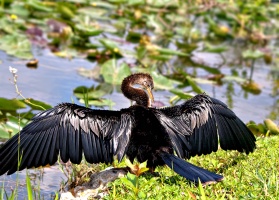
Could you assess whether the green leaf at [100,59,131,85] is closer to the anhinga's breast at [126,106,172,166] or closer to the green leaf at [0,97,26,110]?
the green leaf at [0,97,26,110]

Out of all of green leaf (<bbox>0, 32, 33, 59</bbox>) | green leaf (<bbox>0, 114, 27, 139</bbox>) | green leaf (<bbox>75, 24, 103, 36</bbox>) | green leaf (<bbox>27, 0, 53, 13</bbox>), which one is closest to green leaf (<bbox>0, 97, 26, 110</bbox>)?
green leaf (<bbox>0, 114, 27, 139</bbox>)

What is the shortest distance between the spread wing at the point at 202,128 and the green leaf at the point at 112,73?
9.64ft

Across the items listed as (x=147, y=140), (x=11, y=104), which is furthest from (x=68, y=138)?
(x=11, y=104)

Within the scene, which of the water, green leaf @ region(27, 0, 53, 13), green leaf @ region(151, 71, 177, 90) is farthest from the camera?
green leaf @ region(27, 0, 53, 13)

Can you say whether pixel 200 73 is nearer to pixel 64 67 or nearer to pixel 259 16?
pixel 64 67

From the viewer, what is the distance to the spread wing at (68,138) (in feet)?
13.1

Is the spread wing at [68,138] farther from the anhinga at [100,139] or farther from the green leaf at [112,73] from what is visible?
the green leaf at [112,73]

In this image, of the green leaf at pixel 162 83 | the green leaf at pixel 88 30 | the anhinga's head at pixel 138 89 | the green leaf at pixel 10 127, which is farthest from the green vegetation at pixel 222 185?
the green leaf at pixel 88 30

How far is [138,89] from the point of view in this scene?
4547 mm

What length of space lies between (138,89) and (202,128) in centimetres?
54

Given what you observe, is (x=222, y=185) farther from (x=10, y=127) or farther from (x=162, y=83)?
(x=162, y=83)

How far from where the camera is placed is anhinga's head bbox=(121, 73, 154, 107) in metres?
4.51

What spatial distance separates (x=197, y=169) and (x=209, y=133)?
1.79 ft

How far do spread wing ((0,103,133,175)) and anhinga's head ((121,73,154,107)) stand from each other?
1.31 ft
